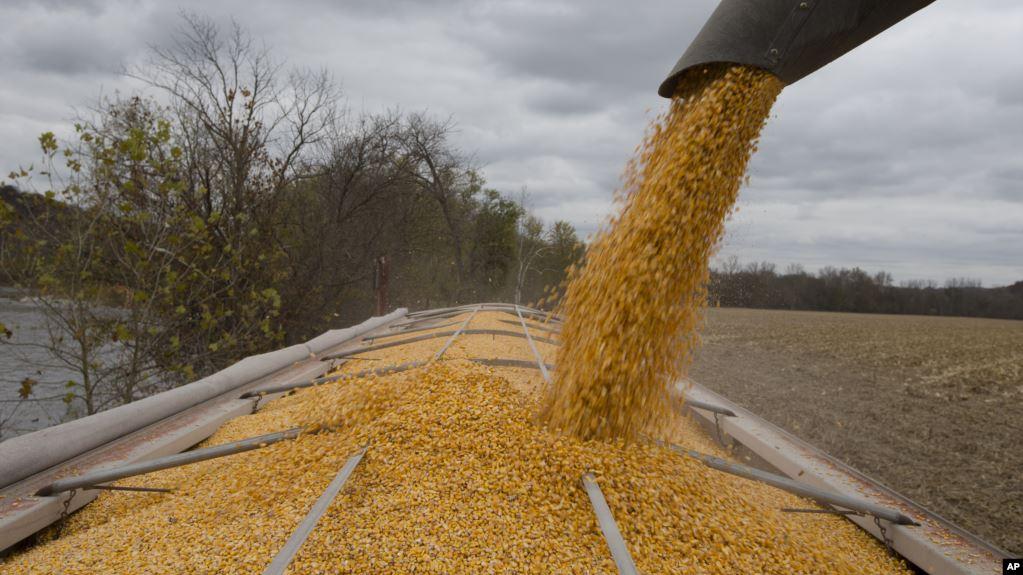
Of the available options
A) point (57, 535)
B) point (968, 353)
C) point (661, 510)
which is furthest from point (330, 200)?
point (968, 353)

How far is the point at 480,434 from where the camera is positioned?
2248 mm

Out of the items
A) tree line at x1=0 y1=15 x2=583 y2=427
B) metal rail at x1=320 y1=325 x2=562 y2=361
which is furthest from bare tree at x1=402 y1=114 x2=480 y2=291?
metal rail at x1=320 y1=325 x2=562 y2=361

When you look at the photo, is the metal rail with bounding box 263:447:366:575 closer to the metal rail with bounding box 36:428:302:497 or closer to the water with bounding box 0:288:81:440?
the metal rail with bounding box 36:428:302:497

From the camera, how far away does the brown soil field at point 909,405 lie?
214 inches

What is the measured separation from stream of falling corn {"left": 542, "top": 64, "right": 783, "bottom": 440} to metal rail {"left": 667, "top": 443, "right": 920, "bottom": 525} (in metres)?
0.31

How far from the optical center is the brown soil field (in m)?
5.45

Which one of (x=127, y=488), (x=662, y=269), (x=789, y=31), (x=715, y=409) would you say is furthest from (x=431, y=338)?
(x=789, y=31)

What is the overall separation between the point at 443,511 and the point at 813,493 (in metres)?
1.63

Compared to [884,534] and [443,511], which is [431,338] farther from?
[884,534]

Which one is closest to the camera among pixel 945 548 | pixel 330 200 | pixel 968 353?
pixel 945 548

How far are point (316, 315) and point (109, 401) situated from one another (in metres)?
5.28

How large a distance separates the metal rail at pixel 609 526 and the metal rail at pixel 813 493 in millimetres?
643

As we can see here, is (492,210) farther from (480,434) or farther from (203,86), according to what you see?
(480,434)

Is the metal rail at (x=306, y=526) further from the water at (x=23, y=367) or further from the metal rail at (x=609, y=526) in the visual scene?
the water at (x=23, y=367)
